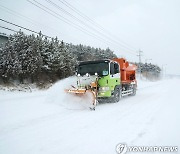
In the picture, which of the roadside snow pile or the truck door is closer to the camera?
the roadside snow pile

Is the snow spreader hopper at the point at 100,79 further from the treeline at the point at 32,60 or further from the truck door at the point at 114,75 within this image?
the treeline at the point at 32,60

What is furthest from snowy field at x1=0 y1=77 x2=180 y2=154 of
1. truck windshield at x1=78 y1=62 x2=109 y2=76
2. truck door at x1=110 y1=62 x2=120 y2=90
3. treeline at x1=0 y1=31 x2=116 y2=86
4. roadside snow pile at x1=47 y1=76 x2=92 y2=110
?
treeline at x1=0 y1=31 x2=116 y2=86

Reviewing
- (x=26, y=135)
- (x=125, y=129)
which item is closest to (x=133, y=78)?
(x=125, y=129)

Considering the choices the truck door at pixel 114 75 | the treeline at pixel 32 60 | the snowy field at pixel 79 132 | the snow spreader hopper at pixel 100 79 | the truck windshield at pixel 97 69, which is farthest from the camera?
the treeline at pixel 32 60

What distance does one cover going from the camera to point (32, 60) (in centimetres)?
2773

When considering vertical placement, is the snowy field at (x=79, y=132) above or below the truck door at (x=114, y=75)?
below

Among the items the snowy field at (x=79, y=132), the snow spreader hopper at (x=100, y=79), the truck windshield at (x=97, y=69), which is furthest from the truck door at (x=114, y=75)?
the snowy field at (x=79, y=132)

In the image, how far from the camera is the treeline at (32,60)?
27.1 m

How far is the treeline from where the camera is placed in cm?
2714

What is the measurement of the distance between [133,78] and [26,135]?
48.1 ft

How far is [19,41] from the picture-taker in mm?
28172

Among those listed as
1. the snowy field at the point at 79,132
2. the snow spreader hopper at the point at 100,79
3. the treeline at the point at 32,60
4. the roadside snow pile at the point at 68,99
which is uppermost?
the treeline at the point at 32,60

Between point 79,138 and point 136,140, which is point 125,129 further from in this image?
point 79,138

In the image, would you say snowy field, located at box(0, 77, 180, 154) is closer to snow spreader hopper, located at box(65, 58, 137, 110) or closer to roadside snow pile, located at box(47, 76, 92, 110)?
roadside snow pile, located at box(47, 76, 92, 110)
